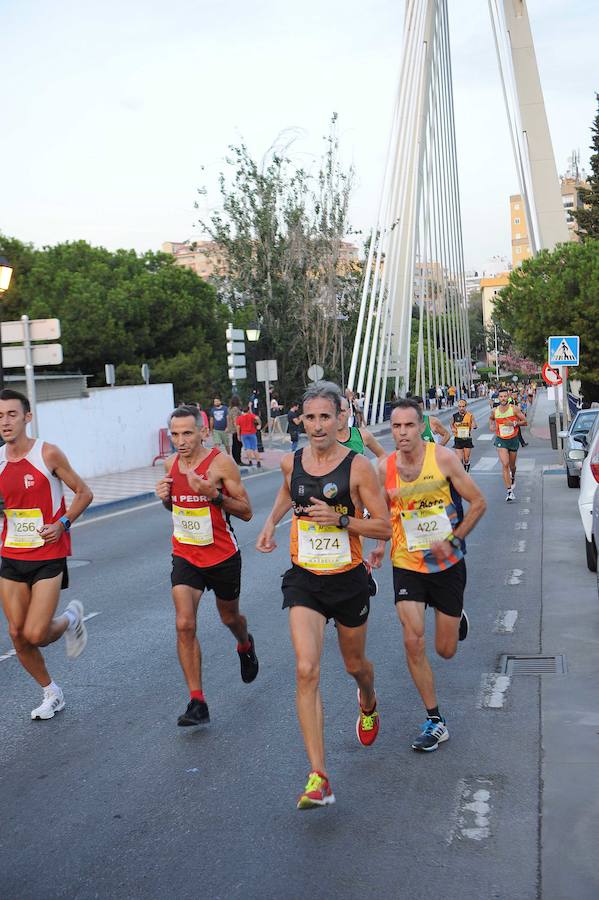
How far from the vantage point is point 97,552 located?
1404 centimetres

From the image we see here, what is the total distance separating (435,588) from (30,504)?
227cm

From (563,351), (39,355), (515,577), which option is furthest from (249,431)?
(515,577)

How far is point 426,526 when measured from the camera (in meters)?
5.82

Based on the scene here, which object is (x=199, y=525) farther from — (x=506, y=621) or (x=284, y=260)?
(x=284, y=260)

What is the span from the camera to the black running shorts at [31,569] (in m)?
6.29

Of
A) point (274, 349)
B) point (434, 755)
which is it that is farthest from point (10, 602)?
point (274, 349)

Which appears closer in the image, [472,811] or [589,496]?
[472,811]

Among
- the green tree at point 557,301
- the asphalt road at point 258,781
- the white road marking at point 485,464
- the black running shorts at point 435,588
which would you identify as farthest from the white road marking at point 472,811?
the green tree at point 557,301

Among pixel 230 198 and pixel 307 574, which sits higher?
pixel 230 198

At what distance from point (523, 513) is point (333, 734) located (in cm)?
1085

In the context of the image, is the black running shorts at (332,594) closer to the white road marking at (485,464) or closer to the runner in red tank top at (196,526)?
the runner in red tank top at (196,526)

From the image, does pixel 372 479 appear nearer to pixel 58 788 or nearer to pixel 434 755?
pixel 434 755

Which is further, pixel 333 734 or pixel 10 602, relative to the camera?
pixel 10 602

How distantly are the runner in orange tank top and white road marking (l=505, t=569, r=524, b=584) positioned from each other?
4.85 metres
